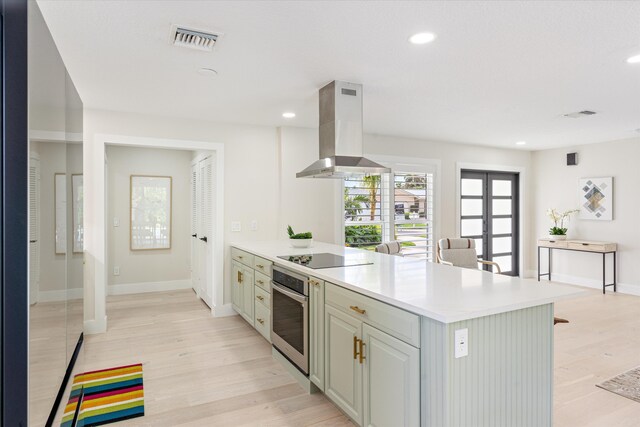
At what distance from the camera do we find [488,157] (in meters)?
6.73

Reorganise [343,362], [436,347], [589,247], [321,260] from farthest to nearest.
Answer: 1. [589,247]
2. [321,260]
3. [343,362]
4. [436,347]

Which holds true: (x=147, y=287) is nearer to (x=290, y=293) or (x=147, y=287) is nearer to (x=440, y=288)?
(x=290, y=293)

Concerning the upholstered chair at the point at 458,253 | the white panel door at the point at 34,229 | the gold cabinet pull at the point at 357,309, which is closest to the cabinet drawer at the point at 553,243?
the upholstered chair at the point at 458,253

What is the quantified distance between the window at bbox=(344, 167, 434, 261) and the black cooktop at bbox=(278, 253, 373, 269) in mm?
1992

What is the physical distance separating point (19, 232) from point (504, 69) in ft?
10.6

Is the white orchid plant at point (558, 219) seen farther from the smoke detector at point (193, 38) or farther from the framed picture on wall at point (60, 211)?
the framed picture on wall at point (60, 211)

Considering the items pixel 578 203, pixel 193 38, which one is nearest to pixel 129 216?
pixel 193 38

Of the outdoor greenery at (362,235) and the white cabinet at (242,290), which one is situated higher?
the outdoor greenery at (362,235)

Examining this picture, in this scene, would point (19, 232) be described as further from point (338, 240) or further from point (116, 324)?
point (338, 240)

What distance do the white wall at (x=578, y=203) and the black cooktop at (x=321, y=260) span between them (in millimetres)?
5140

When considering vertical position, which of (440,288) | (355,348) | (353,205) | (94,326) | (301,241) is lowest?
(94,326)

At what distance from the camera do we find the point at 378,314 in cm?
203

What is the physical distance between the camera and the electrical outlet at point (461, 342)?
1.71 m

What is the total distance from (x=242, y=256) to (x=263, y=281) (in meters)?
0.74
